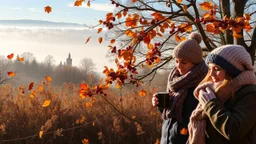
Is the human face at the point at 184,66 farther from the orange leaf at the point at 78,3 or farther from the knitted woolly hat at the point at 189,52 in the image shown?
the orange leaf at the point at 78,3

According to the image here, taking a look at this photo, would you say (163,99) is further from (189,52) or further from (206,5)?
(206,5)

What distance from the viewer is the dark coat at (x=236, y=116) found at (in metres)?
1.85

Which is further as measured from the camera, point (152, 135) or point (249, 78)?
point (152, 135)

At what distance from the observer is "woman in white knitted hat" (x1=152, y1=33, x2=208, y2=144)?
2555mm

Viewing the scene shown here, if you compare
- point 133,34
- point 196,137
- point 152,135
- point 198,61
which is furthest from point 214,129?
point 152,135

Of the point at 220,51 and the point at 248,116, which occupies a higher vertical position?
the point at 220,51

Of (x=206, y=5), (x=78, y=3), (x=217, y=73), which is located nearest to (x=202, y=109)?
(x=217, y=73)

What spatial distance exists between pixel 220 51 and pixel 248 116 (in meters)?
0.39

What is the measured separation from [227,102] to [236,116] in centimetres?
15

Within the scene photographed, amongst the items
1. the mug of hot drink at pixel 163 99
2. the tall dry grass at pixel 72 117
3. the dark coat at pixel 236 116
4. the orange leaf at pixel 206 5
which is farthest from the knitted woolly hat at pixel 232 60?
the tall dry grass at pixel 72 117

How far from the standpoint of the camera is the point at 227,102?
6.57 ft

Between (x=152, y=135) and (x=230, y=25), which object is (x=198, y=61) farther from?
(x=152, y=135)

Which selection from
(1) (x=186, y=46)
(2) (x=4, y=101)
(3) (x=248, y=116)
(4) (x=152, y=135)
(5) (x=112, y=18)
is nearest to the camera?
(3) (x=248, y=116)

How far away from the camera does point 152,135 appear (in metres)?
6.04
